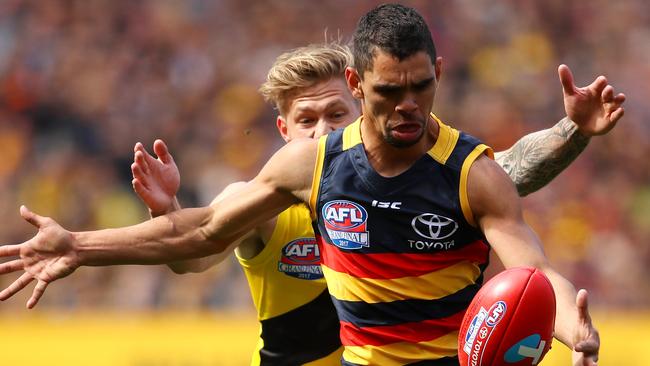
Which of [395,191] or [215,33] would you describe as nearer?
[395,191]

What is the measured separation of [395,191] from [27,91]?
8425 mm

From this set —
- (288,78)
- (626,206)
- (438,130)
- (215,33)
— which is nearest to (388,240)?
(438,130)

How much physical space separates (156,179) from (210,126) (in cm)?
732

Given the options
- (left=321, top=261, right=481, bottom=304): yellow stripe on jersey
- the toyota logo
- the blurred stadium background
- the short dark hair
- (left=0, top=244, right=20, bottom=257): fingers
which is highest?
the short dark hair

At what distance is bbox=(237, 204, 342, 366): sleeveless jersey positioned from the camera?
5824mm

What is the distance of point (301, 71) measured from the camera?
20.7 ft

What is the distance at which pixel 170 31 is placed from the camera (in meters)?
13.5

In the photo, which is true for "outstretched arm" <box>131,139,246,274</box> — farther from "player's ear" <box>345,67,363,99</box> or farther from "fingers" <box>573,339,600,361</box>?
"fingers" <box>573,339,600,361</box>

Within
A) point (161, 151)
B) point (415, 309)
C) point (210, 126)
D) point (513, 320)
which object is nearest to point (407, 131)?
point (415, 309)

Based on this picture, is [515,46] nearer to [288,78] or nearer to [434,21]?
[434,21]

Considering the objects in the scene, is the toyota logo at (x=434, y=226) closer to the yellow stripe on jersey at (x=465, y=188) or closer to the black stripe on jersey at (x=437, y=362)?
the yellow stripe on jersey at (x=465, y=188)

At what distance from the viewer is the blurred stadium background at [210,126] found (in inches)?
396

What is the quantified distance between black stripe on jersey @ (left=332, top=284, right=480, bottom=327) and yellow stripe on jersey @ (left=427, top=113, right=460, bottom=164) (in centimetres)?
55

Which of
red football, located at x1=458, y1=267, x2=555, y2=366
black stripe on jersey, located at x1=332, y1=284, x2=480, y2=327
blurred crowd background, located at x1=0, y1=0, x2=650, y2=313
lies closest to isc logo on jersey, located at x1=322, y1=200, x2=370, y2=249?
black stripe on jersey, located at x1=332, y1=284, x2=480, y2=327
